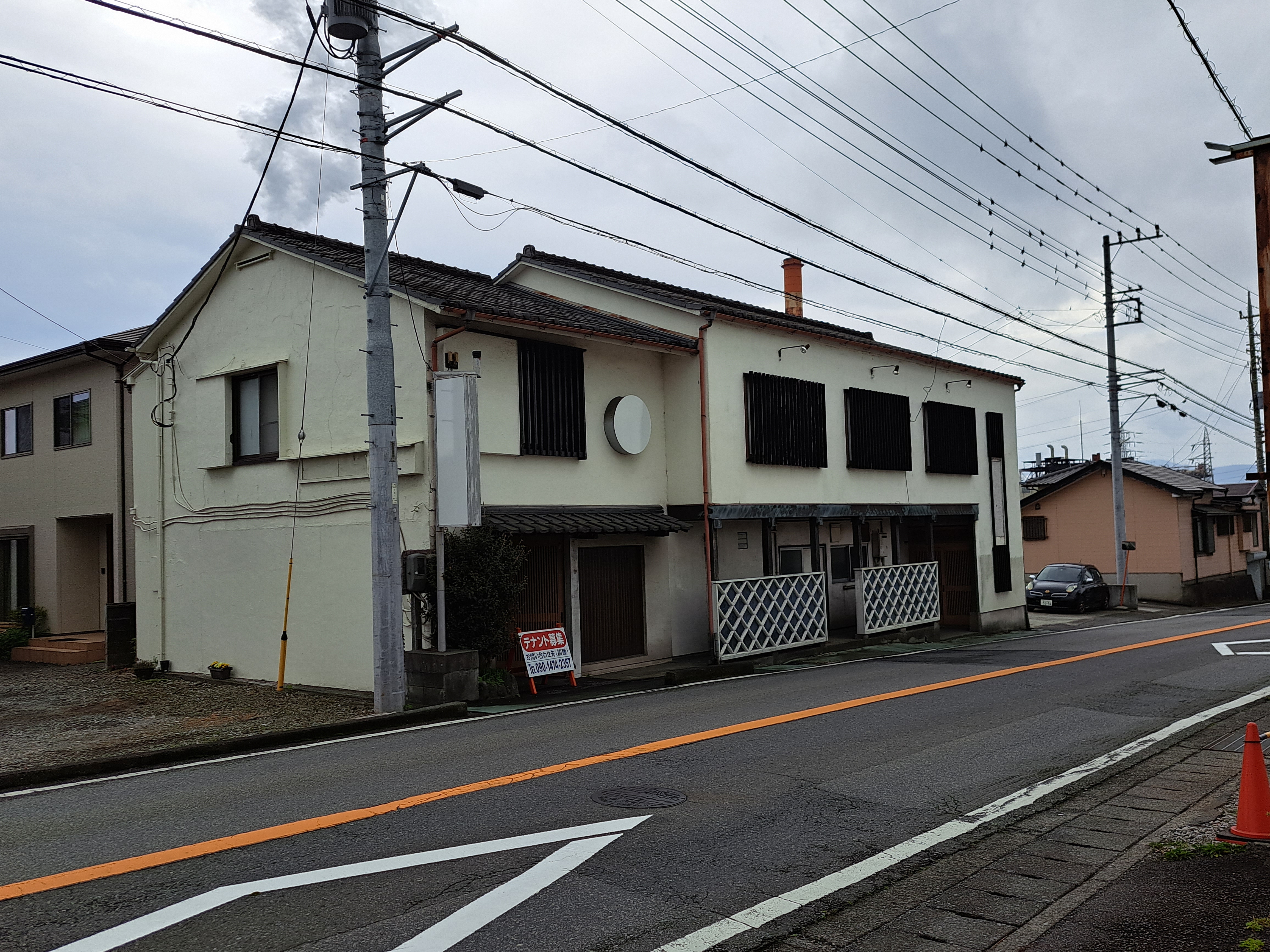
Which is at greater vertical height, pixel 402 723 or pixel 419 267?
pixel 419 267

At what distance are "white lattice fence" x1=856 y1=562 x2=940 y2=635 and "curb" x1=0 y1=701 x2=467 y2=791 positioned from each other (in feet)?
34.1

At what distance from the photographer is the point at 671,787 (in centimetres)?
734

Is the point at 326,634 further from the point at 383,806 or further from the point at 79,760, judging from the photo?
the point at 383,806

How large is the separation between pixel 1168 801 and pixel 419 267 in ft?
47.5

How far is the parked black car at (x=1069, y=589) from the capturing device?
1225 inches

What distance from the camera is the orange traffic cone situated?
5.79 metres

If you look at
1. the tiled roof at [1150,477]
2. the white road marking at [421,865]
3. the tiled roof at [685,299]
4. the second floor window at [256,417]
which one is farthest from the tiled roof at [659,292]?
the tiled roof at [1150,477]

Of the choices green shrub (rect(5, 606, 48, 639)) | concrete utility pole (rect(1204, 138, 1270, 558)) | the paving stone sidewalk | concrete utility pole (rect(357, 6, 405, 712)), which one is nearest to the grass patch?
the paving stone sidewalk

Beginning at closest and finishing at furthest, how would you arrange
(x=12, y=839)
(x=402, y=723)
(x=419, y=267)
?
(x=12, y=839) → (x=402, y=723) → (x=419, y=267)

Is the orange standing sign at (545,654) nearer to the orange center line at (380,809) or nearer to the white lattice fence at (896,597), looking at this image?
the orange center line at (380,809)

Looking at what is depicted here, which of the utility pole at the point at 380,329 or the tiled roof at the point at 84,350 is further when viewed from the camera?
the tiled roof at the point at 84,350

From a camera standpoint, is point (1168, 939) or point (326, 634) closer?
point (1168, 939)

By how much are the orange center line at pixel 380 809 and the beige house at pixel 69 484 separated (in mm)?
14341

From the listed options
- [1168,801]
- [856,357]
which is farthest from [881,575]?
[1168,801]
